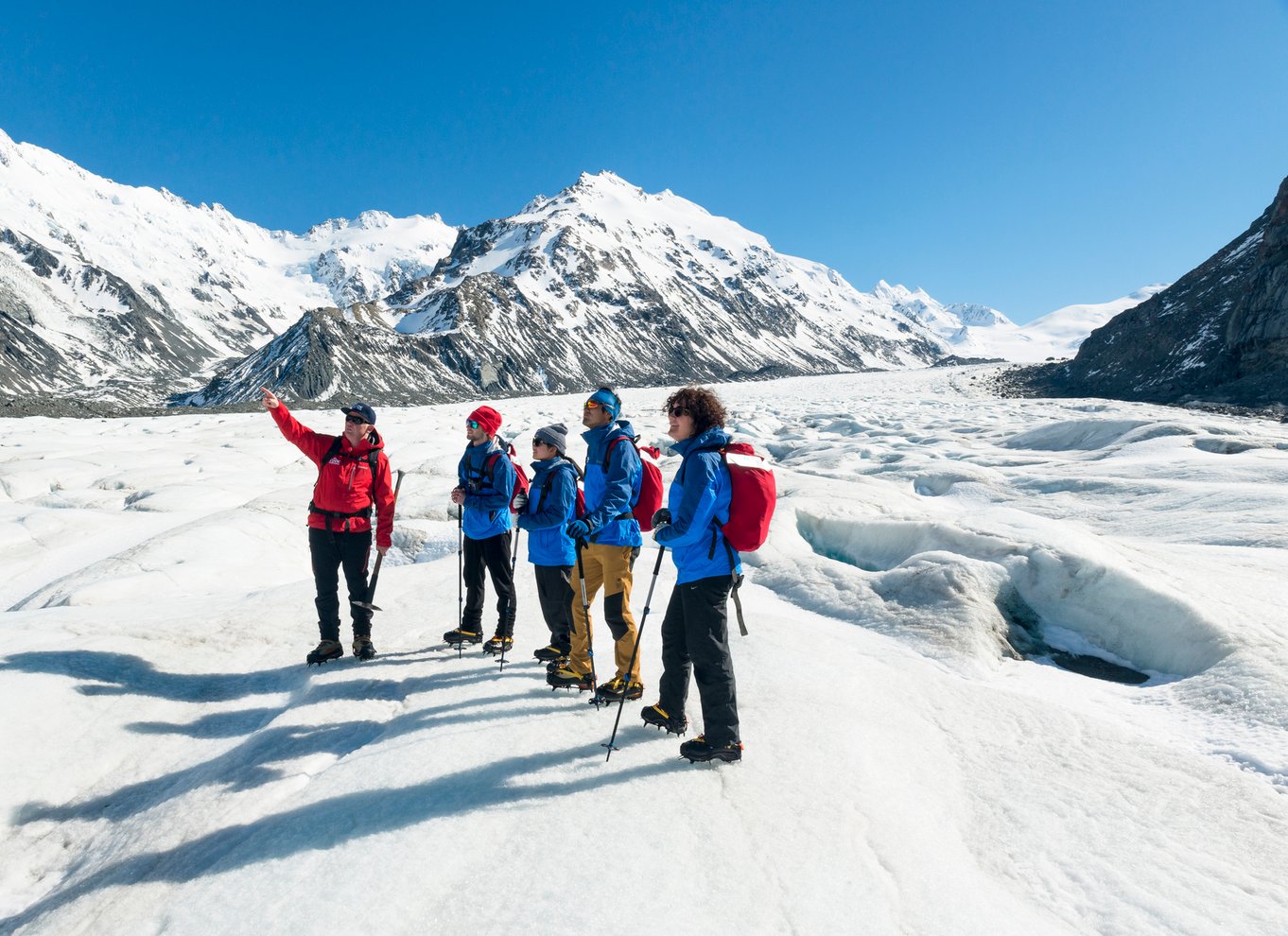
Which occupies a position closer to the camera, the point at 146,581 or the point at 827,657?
the point at 827,657

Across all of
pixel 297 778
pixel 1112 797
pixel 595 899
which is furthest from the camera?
pixel 297 778

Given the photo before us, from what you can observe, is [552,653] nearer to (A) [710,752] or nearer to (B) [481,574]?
(B) [481,574]

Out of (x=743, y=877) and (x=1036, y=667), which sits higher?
(x=743, y=877)

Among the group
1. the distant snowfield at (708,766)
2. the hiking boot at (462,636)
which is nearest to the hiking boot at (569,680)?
the distant snowfield at (708,766)

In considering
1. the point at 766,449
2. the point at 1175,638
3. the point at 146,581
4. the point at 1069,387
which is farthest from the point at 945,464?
the point at 1069,387

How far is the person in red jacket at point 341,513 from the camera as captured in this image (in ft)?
19.2

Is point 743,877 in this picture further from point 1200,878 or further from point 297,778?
point 297,778

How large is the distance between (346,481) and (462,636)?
6.04ft

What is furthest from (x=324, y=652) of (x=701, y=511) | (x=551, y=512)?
(x=701, y=511)

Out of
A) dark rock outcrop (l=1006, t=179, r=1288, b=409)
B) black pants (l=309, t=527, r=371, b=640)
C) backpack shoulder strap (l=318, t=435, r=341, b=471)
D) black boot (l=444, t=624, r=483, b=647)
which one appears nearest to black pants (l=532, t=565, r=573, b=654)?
black boot (l=444, t=624, r=483, b=647)

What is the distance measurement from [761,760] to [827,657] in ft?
6.48

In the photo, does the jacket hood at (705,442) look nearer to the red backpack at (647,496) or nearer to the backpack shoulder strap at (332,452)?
the red backpack at (647,496)

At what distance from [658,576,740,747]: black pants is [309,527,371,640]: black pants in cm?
320

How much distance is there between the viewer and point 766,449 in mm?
24938
